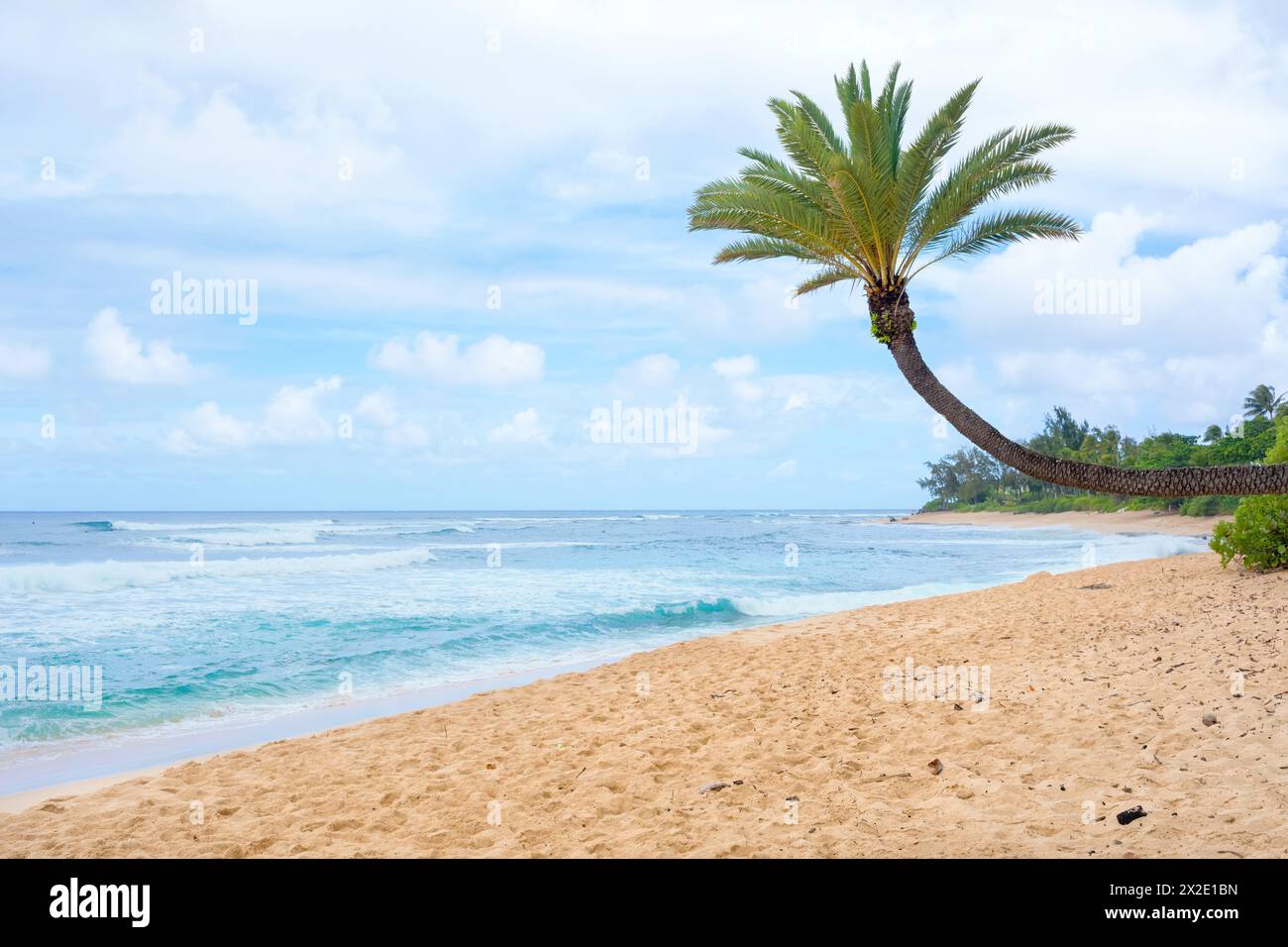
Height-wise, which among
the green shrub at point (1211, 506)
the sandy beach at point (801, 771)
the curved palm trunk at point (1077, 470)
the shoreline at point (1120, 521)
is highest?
the curved palm trunk at point (1077, 470)

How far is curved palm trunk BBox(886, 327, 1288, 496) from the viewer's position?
15.5 ft

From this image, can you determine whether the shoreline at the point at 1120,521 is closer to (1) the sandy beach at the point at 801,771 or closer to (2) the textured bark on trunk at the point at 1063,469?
(1) the sandy beach at the point at 801,771

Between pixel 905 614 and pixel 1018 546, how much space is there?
30.8 meters

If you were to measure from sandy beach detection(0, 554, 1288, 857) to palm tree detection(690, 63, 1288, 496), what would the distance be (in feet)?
9.95

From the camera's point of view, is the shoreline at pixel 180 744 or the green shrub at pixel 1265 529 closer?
the shoreline at pixel 180 744

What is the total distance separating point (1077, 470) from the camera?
551 cm

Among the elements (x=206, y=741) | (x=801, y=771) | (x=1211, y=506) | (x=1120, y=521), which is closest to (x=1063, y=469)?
(x=801, y=771)

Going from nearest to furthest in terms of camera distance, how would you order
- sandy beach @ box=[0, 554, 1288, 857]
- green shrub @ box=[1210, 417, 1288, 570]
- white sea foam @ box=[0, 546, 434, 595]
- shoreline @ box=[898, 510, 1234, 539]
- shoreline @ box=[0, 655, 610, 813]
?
sandy beach @ box=[0, 554, 1288, 857] < shoreline @ box=[0, 655, 610, 813] < green shrub @ box=[1210, 417, 1288, 570] < white sea foam @ box=[0, 546, 434, 595] < shoreline @ box=[898, 510, 1234, 539]

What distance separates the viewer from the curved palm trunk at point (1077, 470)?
185 inches

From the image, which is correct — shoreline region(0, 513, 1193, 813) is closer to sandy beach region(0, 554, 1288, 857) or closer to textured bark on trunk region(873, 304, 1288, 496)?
sandy beach region(0, 554, 1288, 857)

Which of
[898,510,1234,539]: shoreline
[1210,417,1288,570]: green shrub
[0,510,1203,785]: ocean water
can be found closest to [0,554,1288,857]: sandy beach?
[0,510,1203,785]: ocean water

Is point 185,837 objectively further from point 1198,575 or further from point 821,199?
point 1198,575

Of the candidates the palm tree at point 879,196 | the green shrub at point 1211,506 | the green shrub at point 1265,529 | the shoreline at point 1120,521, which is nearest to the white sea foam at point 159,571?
→ the palm tree at point 879,196
